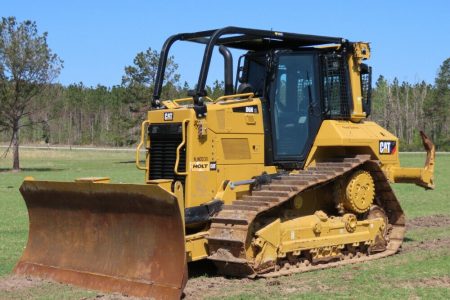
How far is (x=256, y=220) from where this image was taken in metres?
9.76

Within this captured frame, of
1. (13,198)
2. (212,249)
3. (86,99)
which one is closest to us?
(212,249)

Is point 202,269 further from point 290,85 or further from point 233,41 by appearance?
point 233,41

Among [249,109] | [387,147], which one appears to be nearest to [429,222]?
[387,147]

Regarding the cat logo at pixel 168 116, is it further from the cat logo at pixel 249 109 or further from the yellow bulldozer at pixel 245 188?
the cat logo at pixel 249 109

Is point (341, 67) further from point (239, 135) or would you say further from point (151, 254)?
point (151, 254)

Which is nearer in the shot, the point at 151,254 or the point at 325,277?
the point at 151,254

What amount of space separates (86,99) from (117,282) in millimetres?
116177

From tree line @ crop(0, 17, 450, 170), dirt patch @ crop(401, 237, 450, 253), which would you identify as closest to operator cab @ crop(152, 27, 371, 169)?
dirt patch @ crop(401, 237, 450, 253)

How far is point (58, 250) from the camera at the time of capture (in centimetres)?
1008

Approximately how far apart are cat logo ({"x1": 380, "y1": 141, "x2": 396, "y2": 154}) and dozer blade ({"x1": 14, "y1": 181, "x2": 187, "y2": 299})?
4.65m

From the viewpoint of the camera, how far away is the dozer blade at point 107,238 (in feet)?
28.5

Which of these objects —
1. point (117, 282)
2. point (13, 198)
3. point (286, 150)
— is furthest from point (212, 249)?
point (13, 198)

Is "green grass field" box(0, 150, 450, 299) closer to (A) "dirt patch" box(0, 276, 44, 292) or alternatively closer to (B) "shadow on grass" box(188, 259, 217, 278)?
(A) "dirt patch" box(0, 276, 44, 292)

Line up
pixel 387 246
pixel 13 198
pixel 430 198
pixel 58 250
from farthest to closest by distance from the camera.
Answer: pixel 13 198 < pixel 430 198 < pixel 387 246 < pixel 58 250
